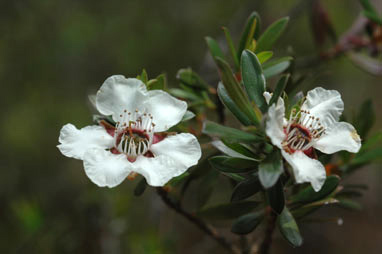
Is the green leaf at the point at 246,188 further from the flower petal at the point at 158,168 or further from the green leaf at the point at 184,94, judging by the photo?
the green leaf at the point at 184,94

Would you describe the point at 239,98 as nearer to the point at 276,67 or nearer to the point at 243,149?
the point at 243,149

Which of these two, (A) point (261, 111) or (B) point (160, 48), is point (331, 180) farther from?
(B) point (160, 48)

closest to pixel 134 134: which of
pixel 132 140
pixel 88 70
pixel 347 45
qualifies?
pixel 132 140

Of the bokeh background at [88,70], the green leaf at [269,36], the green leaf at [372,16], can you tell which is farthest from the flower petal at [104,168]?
the bokeh background at [88,70]

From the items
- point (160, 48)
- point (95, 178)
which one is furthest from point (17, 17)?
point (95, 178)

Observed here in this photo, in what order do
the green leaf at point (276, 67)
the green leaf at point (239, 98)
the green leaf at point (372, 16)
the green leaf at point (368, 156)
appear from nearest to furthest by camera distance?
the green leaf at point (239, 98), the green leaf at point (276, 67), the green leaf at point (368, 156), the green leaf at point (372, 16)

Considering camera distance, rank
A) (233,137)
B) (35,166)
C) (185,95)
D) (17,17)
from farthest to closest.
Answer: (35,166), (17,17), (185,95), (233,137)
